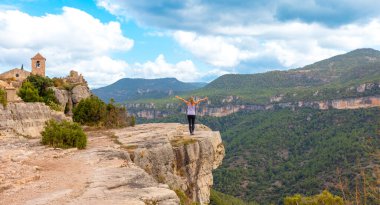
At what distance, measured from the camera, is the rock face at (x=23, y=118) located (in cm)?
2148

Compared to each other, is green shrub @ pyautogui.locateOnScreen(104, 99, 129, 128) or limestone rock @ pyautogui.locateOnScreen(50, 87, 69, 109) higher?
limestone rock @ pyautogui.locateOnScreen(50, 87, 69, 109)

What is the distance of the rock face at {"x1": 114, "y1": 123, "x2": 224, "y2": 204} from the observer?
644 inches

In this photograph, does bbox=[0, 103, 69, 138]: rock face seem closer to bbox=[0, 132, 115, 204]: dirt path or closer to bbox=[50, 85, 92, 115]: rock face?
bbox=[0, 132, 115, 204]: dirt path

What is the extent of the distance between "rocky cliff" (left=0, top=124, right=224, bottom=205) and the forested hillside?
78.2m

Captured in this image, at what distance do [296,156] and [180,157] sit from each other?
15028 centimetres

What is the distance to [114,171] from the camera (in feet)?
37.7

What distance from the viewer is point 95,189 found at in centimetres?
947

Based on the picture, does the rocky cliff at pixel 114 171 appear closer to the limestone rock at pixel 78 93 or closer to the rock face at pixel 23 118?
the rock face at pixel 23 118

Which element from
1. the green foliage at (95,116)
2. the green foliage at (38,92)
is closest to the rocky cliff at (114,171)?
the green foliage at (95,116)

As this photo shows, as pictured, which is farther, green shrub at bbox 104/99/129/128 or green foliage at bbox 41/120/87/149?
green shrub at bbox 104/99/129/128

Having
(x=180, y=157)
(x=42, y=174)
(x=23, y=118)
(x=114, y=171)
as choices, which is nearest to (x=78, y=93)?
(x=23, y=118)

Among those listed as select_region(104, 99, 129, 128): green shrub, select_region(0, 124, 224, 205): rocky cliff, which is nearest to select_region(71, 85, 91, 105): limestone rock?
select_region(104, 99, 129, 128): green shrub

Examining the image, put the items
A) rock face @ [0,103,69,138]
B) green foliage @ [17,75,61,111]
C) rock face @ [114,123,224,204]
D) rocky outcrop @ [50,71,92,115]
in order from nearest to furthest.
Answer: rock face @ [114,123,224,204], rock face @ [0,103,69,138], green foliage @ [17,75,61,111], rocky outcrop @ [50,71,92,115]

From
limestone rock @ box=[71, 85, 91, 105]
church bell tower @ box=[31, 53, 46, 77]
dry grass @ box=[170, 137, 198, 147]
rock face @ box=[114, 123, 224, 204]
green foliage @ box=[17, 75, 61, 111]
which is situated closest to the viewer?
rock face @ box=[114, 123, 224, 204]
